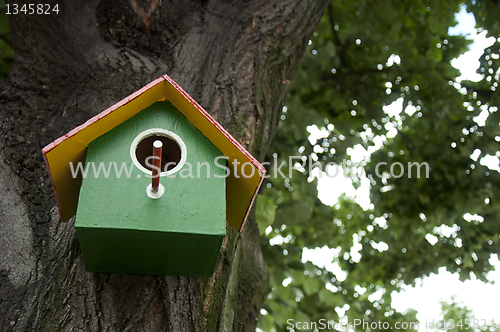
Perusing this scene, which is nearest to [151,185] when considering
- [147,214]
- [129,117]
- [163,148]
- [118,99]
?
[147,214]

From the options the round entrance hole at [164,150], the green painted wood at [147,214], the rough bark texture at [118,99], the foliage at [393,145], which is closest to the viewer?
the green painted wood at [147,214]

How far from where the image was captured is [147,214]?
45.8 inches

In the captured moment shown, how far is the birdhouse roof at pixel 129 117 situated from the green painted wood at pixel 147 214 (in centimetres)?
4

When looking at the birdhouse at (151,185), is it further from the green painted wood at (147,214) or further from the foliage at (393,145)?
the foliage at (393,145)

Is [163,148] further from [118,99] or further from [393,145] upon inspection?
[393,145]

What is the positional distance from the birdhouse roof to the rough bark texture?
18 centimetres

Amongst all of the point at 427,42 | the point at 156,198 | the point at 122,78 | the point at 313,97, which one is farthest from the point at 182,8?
the point at 427,42

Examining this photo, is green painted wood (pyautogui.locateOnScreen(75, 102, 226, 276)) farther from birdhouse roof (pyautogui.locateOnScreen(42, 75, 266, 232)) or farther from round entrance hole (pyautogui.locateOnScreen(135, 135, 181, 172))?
round entrance hole (pyautogui.locateOnScreen(135, 135, 181, 172))

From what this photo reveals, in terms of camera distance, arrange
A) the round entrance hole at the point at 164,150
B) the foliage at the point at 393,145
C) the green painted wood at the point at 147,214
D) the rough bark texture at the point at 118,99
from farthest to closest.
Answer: the foliage at the point at 393,145 → the round entrance hole at the point at 164,150 → the rough bark texture at the point at 118,99 → the green painted wood at the point at 147,214

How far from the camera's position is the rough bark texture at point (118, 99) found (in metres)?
1.27

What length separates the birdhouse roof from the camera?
125 centimetres

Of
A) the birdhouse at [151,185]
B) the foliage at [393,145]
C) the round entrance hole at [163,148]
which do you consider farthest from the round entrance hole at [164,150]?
the foliage at [393,145]

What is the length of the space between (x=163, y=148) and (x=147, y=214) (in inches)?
23.2

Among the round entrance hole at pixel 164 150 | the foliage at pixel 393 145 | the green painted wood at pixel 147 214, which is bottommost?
the green painted wood at pixel 147 214
